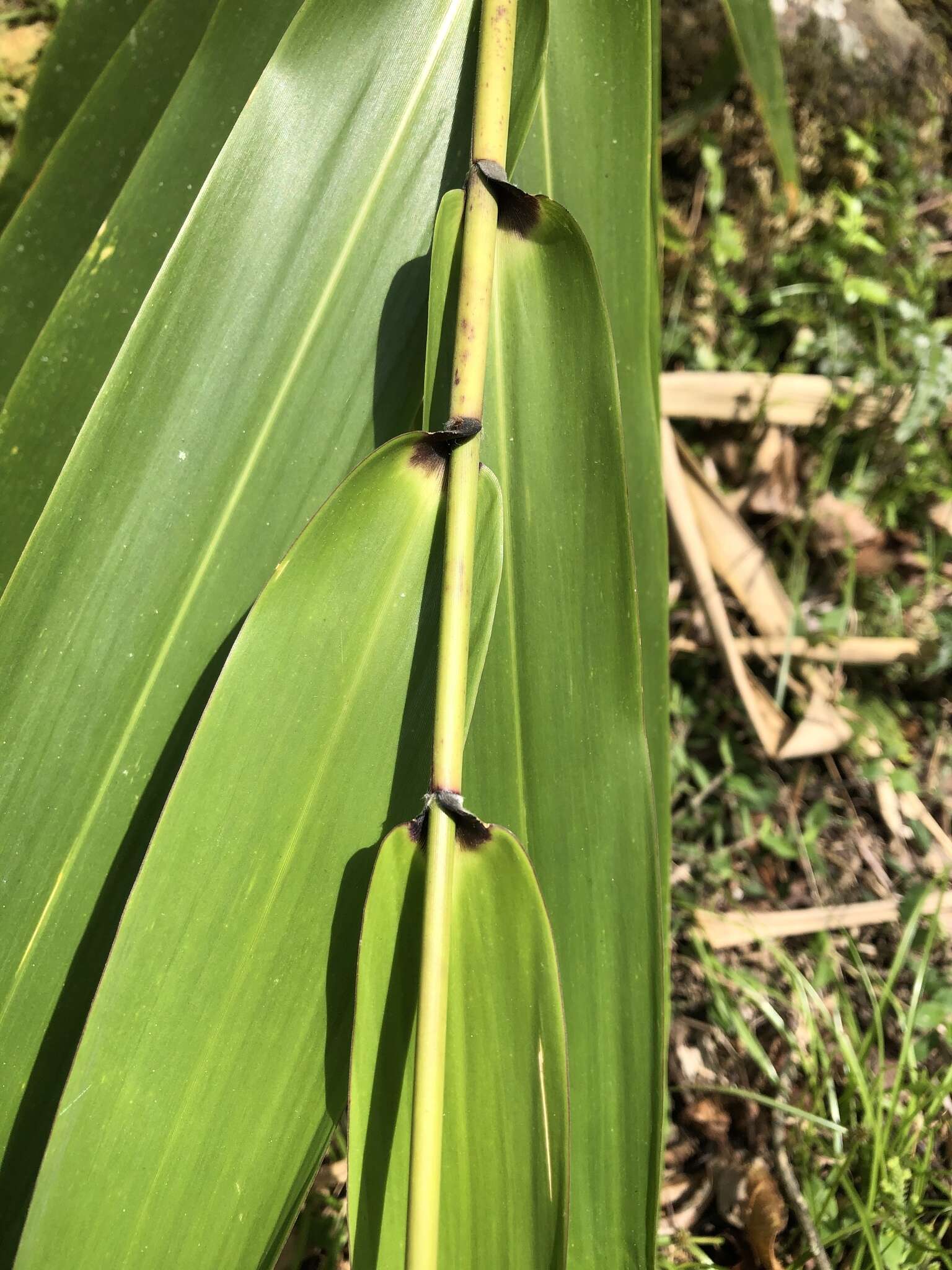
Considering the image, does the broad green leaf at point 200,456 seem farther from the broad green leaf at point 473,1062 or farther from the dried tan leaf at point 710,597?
the dried tan leaf at point 710,597

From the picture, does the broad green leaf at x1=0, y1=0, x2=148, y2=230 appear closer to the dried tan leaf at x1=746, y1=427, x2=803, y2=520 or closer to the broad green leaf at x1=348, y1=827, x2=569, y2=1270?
the broad green leaf at x1=348, y1=827, x2=569, y2=1270

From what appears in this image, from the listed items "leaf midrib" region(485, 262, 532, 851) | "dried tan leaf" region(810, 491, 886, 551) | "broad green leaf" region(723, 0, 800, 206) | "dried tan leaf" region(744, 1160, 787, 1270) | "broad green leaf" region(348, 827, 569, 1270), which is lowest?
"dried tan leaf" region(744, 1160, 787, 1270)

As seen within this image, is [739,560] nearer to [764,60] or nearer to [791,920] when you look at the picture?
[791,920]

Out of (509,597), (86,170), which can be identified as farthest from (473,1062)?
(86,170)

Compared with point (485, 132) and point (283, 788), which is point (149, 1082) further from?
point (485, 132)

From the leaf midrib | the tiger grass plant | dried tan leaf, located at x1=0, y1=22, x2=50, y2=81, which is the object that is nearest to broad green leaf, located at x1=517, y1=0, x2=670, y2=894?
the tiger grass plant

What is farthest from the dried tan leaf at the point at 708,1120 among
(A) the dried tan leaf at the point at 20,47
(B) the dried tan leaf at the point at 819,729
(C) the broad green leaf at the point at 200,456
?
(A) the dried tan leaf at the point at 20,47
